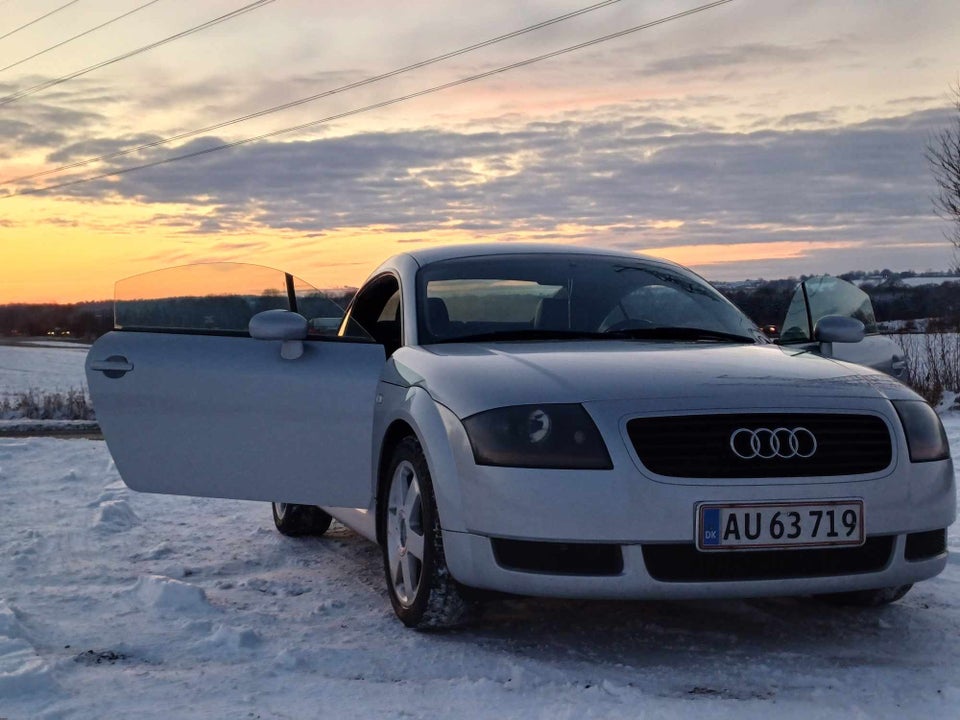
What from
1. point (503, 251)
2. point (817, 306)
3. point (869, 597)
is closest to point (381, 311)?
point (503, 251)

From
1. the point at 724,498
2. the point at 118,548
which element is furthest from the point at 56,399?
the point at 724,498

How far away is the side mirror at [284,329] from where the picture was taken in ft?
15.1

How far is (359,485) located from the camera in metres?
4.58

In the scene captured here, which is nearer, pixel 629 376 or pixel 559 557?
pixel 559 557

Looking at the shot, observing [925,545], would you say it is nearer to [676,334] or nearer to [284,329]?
[676,334]

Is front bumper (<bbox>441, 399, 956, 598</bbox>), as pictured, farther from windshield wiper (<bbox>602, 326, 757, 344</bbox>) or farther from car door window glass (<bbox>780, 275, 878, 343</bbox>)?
car door window glass (<bbox>780, 275, 878, 343</bbox>)

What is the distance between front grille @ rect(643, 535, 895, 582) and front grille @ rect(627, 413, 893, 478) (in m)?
0.24

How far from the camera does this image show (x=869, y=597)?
453 centimetres

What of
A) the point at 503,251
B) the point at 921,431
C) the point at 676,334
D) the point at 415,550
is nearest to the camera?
the point at 921,431

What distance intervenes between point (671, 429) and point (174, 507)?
4.69m

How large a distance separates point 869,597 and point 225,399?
2.66 meters

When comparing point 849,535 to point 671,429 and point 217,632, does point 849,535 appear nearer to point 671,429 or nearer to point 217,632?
point 671,429

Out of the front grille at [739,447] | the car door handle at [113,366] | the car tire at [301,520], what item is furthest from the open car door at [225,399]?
the car tire at [301,520]

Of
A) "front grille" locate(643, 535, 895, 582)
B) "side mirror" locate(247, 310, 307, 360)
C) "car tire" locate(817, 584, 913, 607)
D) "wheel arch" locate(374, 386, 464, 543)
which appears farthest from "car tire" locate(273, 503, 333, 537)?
"front grille" locate(643, 535, 895, 582)
